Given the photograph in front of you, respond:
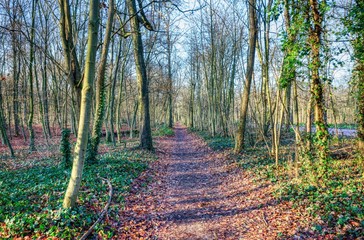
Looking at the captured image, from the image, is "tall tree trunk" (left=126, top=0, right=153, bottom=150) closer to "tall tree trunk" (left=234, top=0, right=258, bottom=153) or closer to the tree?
"tall tree trunk" (left=234, top=0, right=258, bottom=153)

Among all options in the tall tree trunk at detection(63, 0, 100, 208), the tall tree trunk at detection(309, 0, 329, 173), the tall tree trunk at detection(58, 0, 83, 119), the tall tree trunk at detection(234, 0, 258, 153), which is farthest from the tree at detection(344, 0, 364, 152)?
the tall tree trunk at detection(58, 0, 83, 119)

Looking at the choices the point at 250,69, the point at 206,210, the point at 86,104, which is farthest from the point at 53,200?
the point at 250,69

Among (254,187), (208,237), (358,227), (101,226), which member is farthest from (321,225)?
(101,226)

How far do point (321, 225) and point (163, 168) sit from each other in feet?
23.9

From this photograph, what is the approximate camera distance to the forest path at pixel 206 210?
16.3 feet

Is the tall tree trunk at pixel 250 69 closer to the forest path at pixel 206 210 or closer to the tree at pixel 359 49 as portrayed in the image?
the forest path at pixel 206 210

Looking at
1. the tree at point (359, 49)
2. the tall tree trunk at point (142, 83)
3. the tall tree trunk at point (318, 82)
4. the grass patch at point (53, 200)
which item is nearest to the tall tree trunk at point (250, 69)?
the tall tree trunk at point (318, 82)

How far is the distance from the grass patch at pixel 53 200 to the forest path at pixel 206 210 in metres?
0.66

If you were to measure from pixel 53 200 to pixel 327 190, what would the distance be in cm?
682

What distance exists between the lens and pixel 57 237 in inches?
169

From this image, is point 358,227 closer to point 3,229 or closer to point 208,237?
point 208,237

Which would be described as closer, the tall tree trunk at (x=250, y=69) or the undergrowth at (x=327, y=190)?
the undergrowth at (x=327, y=190)

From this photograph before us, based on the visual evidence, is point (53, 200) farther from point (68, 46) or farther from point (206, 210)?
point (68, 46)

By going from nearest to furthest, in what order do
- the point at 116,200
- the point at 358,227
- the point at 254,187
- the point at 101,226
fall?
the point at 358,227
the point at 101,226
the point at 116,200
the point at 254,187
